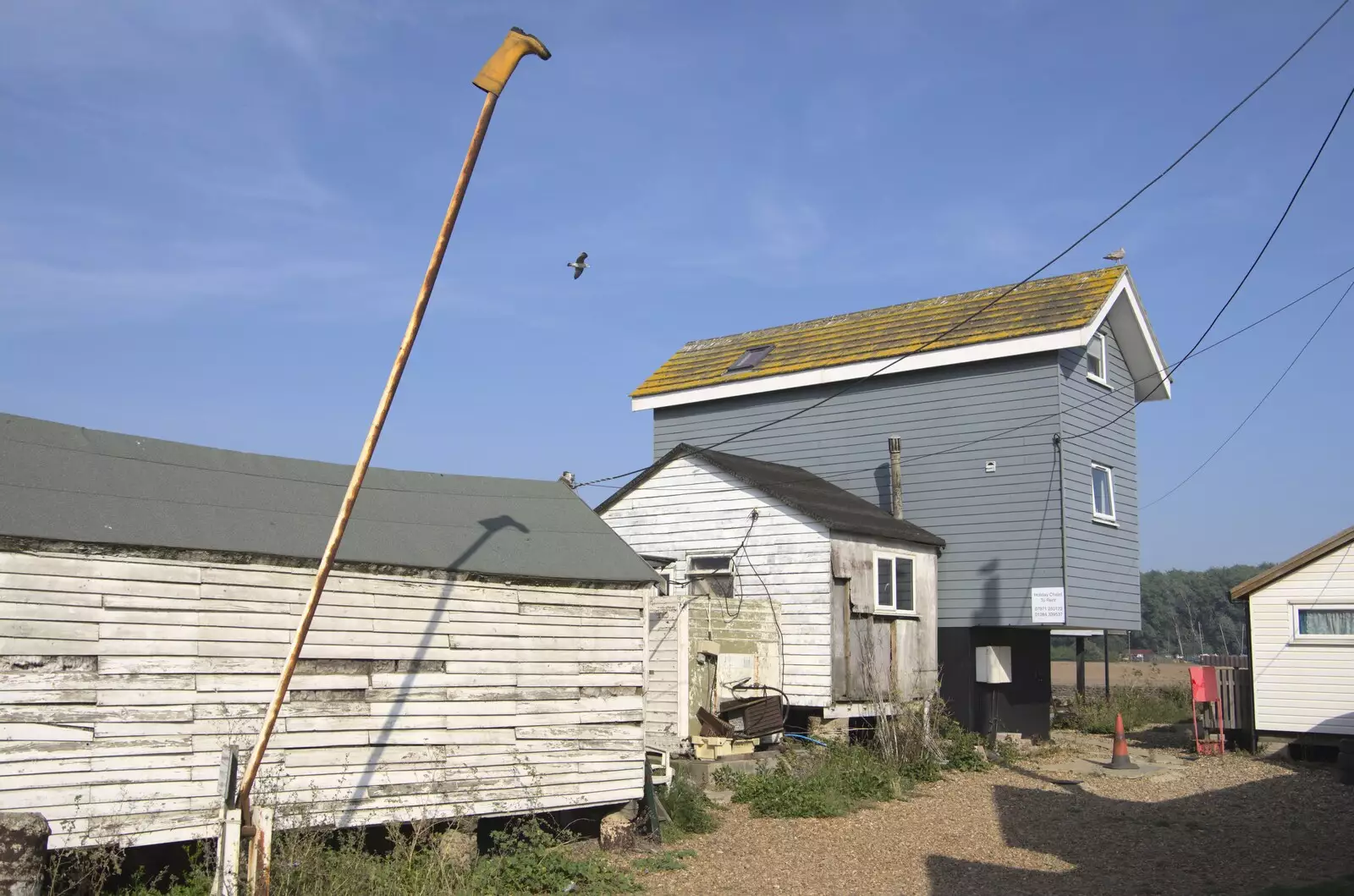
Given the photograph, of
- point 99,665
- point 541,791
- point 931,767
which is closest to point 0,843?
point 99,665

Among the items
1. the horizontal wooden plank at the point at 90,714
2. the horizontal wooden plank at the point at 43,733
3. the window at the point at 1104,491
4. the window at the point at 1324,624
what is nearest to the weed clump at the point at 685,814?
the horizontal wooden plank at the point at 90,714

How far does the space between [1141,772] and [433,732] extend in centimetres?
1266

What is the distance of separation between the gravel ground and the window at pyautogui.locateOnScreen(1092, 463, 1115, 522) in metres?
5.91

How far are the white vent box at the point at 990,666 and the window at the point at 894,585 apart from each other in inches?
62.3

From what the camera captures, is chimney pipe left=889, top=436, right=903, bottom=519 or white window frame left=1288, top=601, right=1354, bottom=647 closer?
white window frame left=1288, top=601, right=1354, bottom=647

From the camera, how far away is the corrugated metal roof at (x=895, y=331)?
71.5ft

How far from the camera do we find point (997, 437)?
71.2ft

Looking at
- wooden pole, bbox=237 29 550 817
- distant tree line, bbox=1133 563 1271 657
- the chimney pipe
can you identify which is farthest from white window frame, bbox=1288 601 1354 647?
distant tree line, bbox=1133 563 1271 657

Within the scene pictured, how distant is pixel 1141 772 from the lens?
18.8m

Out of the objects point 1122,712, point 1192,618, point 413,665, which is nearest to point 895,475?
point 1122,712

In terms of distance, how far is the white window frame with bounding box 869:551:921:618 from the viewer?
20.0 m

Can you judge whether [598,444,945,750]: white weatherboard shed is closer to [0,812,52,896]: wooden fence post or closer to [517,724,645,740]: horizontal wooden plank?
[517,724,645,740]: horizontal wooden plank

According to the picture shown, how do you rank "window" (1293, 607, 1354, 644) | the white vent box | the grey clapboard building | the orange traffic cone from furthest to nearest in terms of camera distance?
the white vent box → the grey clapboard building → "window" (1293, 607, 1354, 644) → the orange traffic cone

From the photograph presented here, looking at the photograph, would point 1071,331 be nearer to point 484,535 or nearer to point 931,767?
point 931,767
